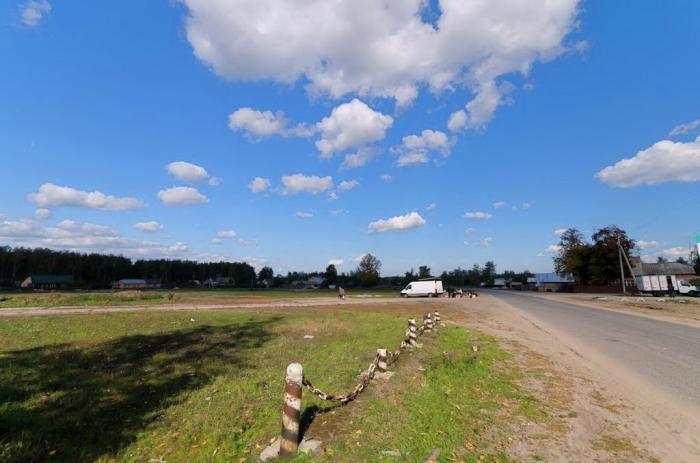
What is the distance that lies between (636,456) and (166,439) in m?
6.11

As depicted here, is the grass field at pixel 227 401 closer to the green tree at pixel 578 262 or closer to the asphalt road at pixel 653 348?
the asphalt road at pixel 653 348

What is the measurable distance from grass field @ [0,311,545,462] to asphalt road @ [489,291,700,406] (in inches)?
126

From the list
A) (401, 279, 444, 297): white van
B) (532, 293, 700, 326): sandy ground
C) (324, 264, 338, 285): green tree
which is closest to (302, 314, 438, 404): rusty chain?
(532, 293, 700, 326): sandy ground

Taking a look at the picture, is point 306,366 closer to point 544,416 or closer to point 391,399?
point 391,399

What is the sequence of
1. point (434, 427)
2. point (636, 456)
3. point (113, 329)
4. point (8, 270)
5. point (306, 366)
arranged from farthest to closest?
point (8, 270), point (113, 329), point (306, 366), point (434, 427), point (636, 456)

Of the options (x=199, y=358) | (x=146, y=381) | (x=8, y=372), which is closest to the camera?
(x=146, y=381)

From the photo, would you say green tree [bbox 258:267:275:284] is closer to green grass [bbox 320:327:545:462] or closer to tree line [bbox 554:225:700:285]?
tree line [bbox 554:225:700:285]

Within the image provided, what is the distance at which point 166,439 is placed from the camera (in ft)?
15.8

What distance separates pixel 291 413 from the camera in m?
4.37

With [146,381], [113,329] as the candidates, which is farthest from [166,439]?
[113,329]

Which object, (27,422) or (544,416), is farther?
A: (544,416)

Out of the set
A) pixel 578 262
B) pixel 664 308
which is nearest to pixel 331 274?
pixel 578 262

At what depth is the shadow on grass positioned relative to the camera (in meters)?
4.66

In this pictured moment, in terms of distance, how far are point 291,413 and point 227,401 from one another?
8.42ft
